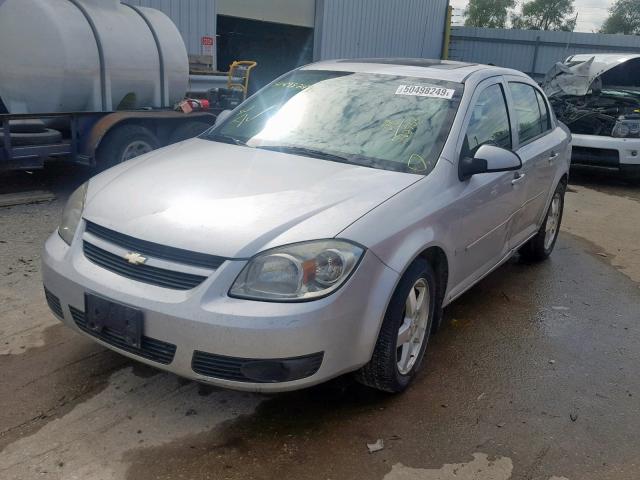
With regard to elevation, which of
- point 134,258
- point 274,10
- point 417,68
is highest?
point 274,10

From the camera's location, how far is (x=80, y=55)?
6.50 meters

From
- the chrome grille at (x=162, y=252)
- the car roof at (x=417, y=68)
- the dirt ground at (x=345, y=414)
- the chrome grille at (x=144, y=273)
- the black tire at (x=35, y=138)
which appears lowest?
the dirt ground at (x=345, y=414)

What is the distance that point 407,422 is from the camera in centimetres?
299

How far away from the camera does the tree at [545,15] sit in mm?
56344

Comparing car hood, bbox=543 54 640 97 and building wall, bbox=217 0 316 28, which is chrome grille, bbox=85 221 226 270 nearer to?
car hood, bbox=543 54 640 97

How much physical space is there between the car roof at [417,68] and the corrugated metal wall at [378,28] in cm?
1487

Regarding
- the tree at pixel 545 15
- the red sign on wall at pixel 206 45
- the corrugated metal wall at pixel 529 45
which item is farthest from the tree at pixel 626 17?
the red sign on wall at pixel 206 45

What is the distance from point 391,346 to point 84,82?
5.22m

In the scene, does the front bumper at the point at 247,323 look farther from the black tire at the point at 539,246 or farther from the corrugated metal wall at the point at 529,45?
the corrugated metal wall at the point at 529,45

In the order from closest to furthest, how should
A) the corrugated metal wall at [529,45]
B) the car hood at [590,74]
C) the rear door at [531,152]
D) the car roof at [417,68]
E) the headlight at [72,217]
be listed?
the headlight at [72,217] < the car roof at [417,68] < the rear door at [531,152] < the car hood at [590,74] < the corrugated metal wall at [529,45]

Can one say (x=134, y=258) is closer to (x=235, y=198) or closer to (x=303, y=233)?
A: (x=235, y=198)

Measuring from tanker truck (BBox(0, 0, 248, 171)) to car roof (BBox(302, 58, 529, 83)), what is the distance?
128 inches

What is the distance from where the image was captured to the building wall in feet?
53.3

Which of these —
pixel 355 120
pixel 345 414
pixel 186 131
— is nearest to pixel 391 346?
pixel 345 414
